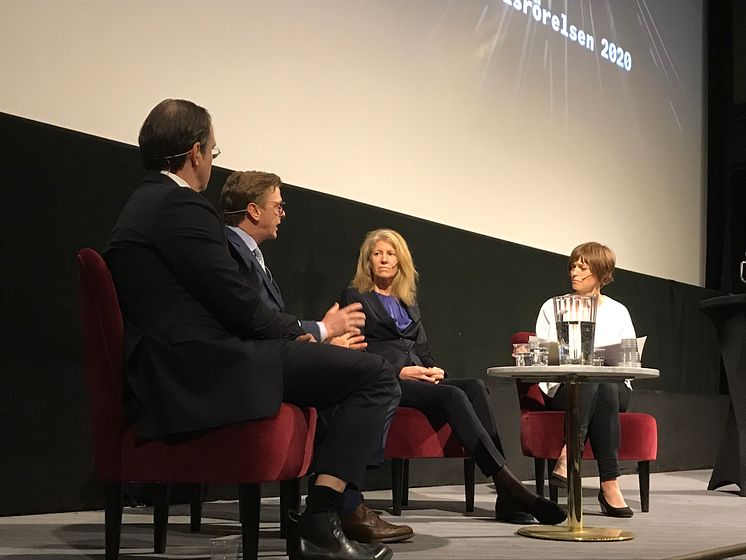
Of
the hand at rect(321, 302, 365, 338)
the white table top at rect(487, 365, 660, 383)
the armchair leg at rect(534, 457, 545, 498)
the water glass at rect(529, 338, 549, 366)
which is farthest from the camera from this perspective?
the armchair leg at rect(534, 457, 545, 498)

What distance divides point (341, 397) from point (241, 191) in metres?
1.07

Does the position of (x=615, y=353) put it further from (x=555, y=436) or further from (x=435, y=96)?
(x=435, y=96)

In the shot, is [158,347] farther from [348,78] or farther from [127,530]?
[348,78]

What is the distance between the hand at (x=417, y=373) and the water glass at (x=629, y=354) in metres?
0.87

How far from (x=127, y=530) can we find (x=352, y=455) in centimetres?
121

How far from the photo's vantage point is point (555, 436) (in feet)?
13.2

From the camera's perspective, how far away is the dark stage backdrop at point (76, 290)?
11.5 feet

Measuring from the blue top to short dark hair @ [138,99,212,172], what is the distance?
1793 mm

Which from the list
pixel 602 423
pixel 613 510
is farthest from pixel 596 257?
pixel 613 510

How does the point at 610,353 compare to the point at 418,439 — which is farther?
the point at 418,439

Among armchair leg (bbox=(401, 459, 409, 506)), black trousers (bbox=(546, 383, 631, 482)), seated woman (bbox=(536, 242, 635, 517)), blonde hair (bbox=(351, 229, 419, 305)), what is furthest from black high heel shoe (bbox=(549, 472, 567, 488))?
blonde hair (bbox=(351, 229, 419, 305))

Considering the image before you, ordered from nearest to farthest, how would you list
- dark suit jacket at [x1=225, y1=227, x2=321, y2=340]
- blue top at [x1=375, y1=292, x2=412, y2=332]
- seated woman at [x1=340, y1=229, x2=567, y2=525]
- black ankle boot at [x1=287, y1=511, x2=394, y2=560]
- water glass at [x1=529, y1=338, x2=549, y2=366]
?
1. black ankle boot at [x1=287, y1=511, x2=394, y2=560]
2. dark suit jacket at [x1=225, y1=227, x2=321, y2=340]
3. water glass at [x1=529, y1=338, x2=549, y2=366]
4. seated woman at [x1=340, y1=229, x2=567, y2=525]
5. blue top at [x1=375, y1=292, x2=412, y2=332]

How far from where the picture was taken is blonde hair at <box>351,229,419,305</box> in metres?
4.18

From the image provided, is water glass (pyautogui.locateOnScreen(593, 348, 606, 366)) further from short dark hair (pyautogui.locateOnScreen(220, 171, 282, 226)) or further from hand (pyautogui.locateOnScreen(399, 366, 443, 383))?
short dark hair (pyautogui.locateOnScreen(220, 171, 282, 226))
